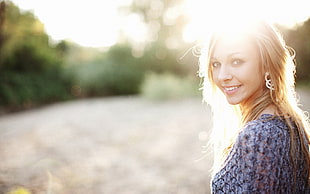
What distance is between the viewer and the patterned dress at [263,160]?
45.1 inches

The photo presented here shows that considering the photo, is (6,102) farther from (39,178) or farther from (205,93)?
(205,93)

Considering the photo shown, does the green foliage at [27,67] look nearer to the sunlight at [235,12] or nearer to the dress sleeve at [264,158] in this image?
the sunlight at [235,12]

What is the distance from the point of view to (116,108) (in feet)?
32.4

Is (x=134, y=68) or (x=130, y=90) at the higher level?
(x=134, y=68)

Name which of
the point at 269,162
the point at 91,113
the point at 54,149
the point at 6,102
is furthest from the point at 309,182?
the point at 6,102

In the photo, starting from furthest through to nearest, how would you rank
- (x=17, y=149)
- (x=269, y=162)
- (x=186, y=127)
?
(x=186, y=127) < (x=17, y=149) < (x=269, y=162)

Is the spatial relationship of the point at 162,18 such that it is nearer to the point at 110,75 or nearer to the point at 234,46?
the point at 110,75

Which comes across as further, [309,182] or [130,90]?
[130,90]

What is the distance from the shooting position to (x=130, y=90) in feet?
54.0

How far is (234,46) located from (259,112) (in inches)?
13.8

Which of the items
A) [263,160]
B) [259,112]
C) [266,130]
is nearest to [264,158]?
[263,160]

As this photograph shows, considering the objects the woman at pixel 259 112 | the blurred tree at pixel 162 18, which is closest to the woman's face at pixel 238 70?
the woman at pixel 259 112

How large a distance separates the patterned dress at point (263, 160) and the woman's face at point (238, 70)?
217mm

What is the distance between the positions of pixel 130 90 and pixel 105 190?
42.7ft
